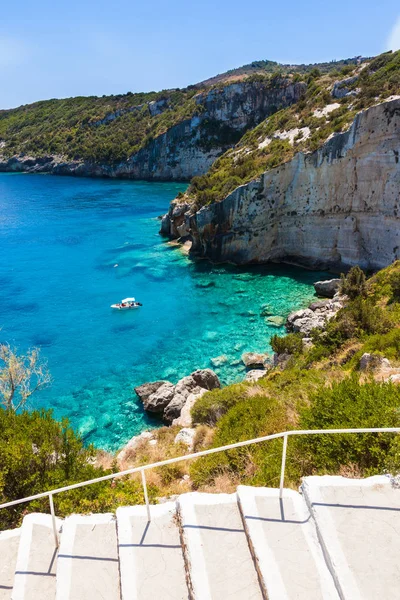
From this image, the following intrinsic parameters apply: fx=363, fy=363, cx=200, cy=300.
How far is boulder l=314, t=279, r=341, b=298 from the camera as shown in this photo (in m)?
27.2

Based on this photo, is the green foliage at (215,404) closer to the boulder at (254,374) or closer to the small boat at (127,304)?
the boulder at (254,374)

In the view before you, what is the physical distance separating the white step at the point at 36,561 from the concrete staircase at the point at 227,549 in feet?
0.04

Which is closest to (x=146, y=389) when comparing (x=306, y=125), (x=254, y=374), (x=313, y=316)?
(x=254, y=374)

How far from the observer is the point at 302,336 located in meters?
20.6

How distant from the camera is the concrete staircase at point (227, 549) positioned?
3578 millimetres

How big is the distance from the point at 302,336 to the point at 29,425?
617 inches

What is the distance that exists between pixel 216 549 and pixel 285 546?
0.75 m

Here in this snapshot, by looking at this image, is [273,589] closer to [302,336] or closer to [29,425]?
[29,425]

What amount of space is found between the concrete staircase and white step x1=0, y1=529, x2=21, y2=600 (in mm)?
12

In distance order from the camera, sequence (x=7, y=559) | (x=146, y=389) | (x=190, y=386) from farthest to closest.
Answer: (x=146, y=389) < (x=190, y=386) < (x=7, y=559)

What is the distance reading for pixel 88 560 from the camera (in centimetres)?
413

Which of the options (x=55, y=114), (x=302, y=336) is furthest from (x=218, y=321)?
(x=55, y=114)

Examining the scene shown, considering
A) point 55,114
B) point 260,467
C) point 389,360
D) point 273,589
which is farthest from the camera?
point 55,114

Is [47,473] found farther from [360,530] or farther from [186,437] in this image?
[360,530]
